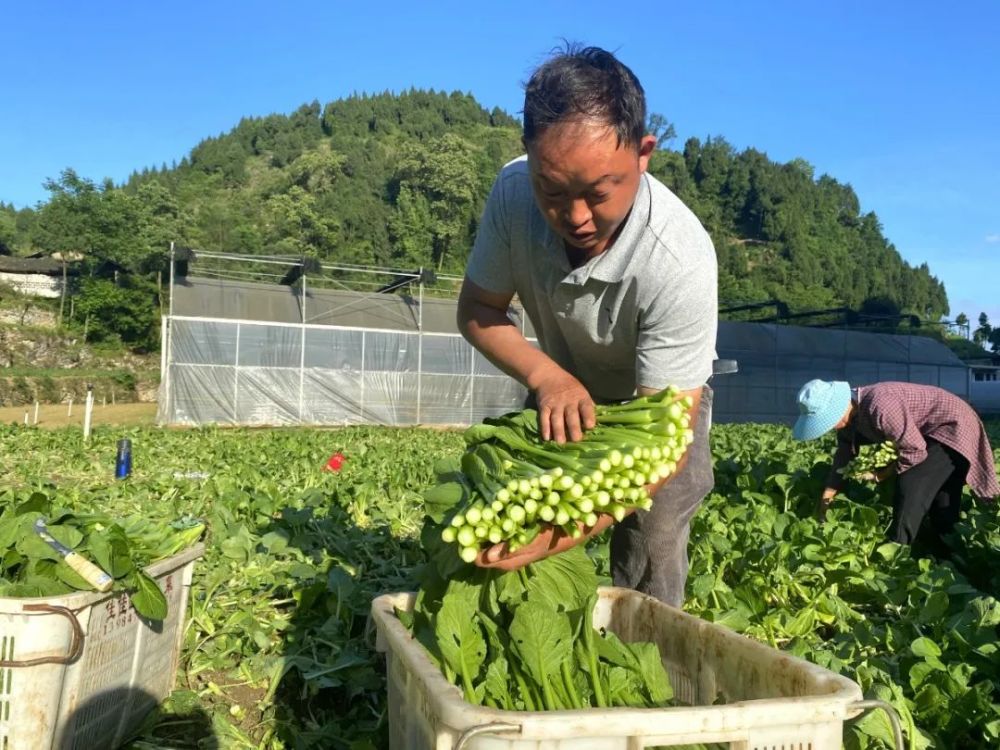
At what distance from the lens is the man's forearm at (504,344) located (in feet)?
8.40

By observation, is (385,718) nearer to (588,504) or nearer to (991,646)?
(588,504)

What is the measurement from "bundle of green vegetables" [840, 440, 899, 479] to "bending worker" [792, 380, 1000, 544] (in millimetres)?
41

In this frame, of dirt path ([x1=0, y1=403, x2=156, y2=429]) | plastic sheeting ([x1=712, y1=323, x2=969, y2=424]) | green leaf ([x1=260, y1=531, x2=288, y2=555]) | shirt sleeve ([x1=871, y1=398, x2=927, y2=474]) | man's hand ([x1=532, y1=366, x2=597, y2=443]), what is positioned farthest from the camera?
dirt path ([x1=0, y1=403, x2=156, y2=429])

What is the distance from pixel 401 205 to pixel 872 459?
79137 mm

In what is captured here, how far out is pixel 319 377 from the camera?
23984 millimetres

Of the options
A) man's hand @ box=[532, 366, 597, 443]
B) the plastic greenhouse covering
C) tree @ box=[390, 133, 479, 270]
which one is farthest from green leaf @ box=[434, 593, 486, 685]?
tree @ box=[390, 133, 479, 270]

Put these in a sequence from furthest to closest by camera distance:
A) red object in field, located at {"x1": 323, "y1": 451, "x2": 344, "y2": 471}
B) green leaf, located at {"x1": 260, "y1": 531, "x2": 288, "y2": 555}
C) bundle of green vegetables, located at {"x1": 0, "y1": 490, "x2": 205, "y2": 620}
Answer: red object in field, located at {"x1": 323, "y1": 451, "x2": 344, "y2": 471}, green leaf, located at {"x1": 260, "y1": 531, "x2": 288, "y2": 555}, bundle of green vegetables, located at {"x1": 0, "y1": 490, "x2": 205, "y2": 620}

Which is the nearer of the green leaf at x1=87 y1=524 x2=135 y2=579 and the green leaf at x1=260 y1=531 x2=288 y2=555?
the green leaf at x1=87 y1=524 x2=135 y2=579

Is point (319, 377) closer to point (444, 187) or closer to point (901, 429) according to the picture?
point (901, 429)

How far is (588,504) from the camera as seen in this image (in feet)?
6.51

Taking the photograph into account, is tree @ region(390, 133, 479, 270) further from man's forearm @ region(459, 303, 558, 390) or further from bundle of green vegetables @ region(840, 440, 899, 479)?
man's forearm @ region(459, 303, 558, 390)

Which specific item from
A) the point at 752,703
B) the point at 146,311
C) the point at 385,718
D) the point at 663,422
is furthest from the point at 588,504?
the point at 146,311

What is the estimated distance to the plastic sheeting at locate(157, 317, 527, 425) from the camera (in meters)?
22.4

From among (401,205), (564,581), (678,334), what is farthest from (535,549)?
(401,205)
